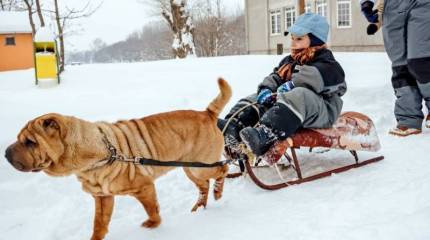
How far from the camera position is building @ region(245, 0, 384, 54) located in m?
26.7

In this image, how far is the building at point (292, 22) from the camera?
87.5 feet

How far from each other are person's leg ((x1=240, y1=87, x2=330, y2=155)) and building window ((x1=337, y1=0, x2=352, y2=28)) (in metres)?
25.5

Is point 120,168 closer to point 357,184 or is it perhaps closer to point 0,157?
point 357,184

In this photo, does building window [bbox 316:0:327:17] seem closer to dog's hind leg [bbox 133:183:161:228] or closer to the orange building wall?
the orange building wall

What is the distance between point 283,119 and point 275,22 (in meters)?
33.2

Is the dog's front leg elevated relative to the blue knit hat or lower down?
lower down

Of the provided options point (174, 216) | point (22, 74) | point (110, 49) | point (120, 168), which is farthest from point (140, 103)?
point (110, 49)

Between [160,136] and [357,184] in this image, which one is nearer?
[160,136]

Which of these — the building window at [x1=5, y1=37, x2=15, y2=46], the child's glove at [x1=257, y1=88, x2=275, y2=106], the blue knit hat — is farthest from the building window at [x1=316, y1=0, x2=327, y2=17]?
the child's glove at [x1=257, y1=88, x2=275, y2=106]

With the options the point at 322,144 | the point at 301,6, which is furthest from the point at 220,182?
the point at 301,6

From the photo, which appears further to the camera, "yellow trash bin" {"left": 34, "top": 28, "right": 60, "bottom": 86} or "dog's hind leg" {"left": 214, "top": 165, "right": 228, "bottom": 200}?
"yellow trash bin" {"left": 34, "top": 28, "right": 60, "bottom": 86}

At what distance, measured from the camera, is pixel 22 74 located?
43.0ft

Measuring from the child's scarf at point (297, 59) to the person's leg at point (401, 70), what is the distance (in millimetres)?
1722

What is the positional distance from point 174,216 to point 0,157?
252 centimetres
